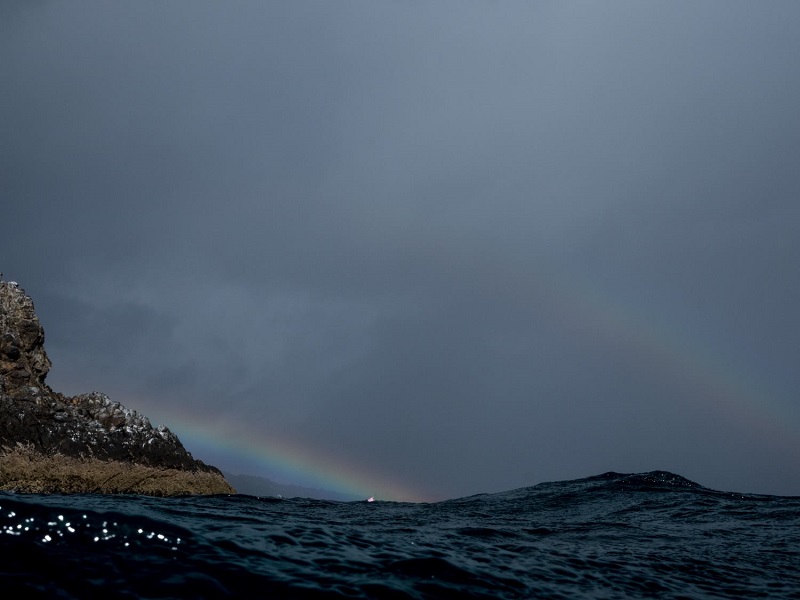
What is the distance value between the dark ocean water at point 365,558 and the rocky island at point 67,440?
1505 centimetres

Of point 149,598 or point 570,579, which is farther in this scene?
point 570,579

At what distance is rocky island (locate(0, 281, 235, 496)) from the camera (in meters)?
24.3

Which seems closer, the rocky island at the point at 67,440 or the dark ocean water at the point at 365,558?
the dark ocean water at the point at 365,558

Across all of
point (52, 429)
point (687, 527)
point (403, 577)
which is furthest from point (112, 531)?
point (52, 429)

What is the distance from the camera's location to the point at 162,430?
29.8 metres

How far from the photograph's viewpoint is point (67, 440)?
→ 86.4 feet

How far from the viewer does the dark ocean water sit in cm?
691

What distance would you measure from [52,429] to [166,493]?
232 inches

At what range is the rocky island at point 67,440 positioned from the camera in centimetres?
2430

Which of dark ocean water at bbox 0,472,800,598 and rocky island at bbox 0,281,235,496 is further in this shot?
rocky island at bbox 0,281,235,496

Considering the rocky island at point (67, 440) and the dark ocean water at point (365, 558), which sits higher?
the rocky island at point (67, 440)

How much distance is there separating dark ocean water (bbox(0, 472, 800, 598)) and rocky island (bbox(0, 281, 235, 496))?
15.0 metres

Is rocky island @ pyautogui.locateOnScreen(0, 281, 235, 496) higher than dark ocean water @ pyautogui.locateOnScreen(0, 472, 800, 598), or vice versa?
rocky island @ pyautogui.locateOnScreen(0, 281, 235, 496)

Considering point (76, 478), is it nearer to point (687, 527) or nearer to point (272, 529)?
point (272, 529)
